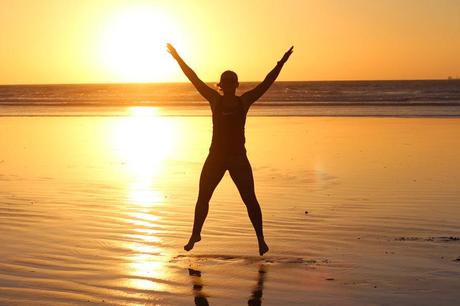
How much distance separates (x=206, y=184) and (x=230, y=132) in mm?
621

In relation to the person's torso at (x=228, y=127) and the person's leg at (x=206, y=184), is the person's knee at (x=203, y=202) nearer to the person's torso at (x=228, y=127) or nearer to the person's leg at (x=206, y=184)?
the person's leg at (x=206, y=184)

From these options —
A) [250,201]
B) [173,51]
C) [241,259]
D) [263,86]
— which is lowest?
[241,259]

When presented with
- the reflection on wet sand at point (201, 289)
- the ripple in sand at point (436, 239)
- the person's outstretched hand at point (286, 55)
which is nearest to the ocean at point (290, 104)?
the ripple in sand at point (436, 239)

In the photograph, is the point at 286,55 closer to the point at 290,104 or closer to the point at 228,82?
the point at 228,82

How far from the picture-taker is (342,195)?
39.5ft

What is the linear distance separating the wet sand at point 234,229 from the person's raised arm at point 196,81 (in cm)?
168

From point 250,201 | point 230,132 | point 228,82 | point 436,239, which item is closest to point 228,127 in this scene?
point 230,132

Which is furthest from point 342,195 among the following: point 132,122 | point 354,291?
point 132,122

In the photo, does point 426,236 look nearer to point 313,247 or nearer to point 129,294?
point 313,247

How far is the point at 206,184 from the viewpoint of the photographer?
25.6ft

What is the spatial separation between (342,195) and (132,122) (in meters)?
22.5

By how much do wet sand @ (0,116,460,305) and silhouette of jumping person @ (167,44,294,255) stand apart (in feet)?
2.23

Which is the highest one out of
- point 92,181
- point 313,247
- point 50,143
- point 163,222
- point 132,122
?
point 132,122

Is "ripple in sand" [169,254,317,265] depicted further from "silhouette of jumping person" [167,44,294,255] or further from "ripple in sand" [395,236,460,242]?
"ripple in sand" [395,236,460,242]
